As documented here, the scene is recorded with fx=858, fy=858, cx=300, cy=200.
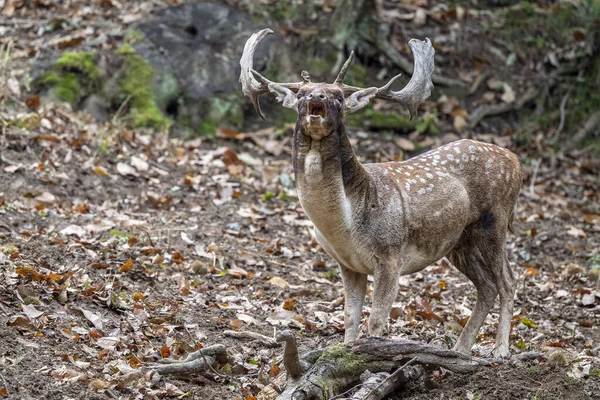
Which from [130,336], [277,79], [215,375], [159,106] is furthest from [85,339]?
[277,79]

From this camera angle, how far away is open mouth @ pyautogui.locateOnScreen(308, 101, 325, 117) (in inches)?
236

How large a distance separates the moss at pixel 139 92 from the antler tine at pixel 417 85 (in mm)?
6926

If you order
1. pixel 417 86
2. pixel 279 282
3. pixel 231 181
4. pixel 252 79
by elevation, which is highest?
pixel 417 86

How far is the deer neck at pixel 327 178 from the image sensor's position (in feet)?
20.1

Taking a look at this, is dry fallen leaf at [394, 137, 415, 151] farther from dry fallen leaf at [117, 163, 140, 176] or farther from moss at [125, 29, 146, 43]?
dry fallen leaf at [117, 163, 140, 176]

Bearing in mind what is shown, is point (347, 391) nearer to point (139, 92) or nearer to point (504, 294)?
point (504, 294)

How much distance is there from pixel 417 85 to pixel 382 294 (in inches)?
68.6

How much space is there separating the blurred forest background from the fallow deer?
28.5 inches

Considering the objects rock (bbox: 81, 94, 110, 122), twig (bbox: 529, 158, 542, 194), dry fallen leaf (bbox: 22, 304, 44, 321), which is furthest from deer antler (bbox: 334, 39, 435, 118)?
rock (bbox: 81, 94, 110, 122)

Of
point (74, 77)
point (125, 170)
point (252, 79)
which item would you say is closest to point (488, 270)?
point (252, 79)

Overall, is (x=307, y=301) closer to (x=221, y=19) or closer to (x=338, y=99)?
(x=338, y=99)

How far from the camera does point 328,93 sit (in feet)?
20.1

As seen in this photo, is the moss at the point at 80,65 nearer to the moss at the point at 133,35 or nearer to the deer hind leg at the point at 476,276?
the moss at the point at 133,35

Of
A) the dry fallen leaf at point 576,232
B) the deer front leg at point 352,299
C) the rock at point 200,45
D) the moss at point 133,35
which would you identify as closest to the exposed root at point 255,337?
the deer front leg at point 352,299
